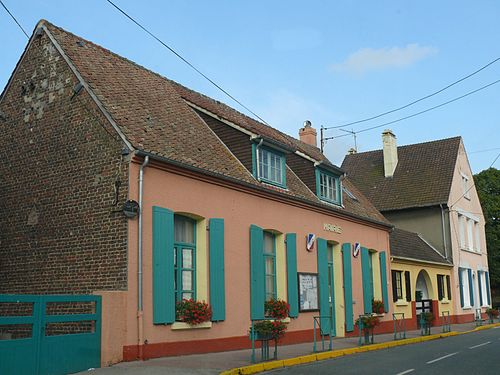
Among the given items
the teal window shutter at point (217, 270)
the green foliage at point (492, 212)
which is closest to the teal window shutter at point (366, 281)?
the teal window shutter at point (217, 270)

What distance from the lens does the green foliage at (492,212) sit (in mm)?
45297

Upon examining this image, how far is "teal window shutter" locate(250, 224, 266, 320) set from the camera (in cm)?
1594

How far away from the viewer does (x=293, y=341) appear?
17500 mm

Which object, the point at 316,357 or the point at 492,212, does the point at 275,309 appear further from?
the point at 492,212

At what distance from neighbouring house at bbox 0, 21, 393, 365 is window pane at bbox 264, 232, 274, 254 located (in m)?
0.03

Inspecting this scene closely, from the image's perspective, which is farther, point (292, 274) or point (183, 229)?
point (292, 274)

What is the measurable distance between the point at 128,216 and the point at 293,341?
7.33 metres

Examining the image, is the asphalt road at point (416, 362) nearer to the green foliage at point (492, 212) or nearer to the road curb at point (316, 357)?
the road curb at point (316, 357)

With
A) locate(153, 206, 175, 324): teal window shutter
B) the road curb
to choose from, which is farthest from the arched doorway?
locate(153, 206, 175, 324): teal window shutter

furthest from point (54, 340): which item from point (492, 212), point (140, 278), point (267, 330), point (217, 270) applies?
point (492, 212)

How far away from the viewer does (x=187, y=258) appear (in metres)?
14.2

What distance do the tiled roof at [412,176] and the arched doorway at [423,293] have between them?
445 centimetres

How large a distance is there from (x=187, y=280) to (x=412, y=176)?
23962 millimetres

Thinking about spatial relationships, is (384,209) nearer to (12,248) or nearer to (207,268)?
(207,268)
